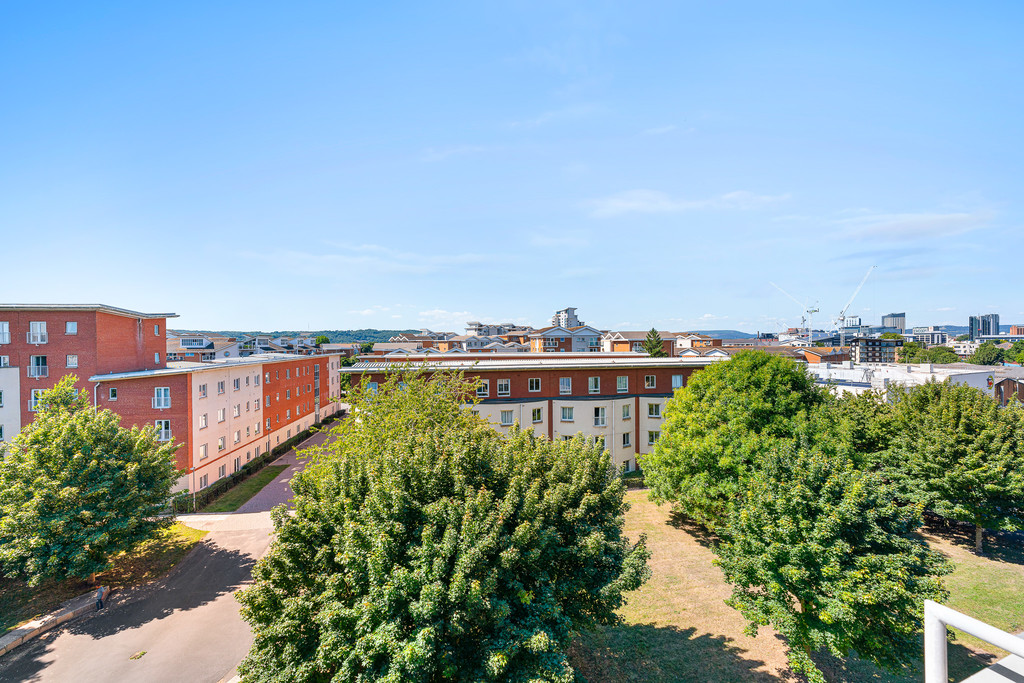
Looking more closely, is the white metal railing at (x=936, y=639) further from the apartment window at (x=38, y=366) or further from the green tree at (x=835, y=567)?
the apartment window at (x=38, y=366)

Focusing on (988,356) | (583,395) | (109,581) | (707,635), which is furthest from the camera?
(988,356)

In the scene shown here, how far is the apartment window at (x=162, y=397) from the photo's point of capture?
37.8 meters

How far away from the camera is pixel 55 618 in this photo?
69.5 ft

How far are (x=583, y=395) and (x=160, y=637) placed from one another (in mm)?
32790

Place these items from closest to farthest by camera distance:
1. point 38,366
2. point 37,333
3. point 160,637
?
point 160,637 → point 37,333 → point 38,366

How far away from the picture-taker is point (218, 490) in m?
39.8

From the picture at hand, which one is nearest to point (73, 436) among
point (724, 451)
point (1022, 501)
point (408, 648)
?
point (408, 648)

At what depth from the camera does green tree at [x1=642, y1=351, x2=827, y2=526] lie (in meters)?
27.6

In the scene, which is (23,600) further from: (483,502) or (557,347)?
(557,347)

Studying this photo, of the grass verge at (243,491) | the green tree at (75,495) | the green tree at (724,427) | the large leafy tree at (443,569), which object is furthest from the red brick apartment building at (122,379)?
the green tree at (724,427)

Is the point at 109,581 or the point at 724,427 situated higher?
the point at 724,427

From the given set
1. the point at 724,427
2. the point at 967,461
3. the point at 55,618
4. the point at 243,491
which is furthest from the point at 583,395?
the point at 55,618

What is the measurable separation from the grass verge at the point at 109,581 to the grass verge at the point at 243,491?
5.47 meters

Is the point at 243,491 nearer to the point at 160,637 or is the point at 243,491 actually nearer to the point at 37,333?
the point at 37,333
